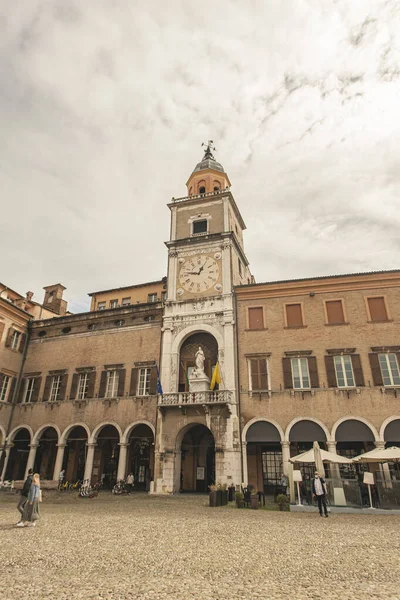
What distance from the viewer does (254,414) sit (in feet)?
78.2

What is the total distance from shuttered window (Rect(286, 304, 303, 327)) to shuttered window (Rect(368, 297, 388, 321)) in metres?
4.45


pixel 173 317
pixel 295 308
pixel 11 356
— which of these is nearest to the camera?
pixel 295 308

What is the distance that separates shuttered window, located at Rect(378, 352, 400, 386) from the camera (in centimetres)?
2250

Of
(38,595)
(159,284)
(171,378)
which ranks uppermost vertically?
(159,284)

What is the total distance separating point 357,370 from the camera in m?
23.1

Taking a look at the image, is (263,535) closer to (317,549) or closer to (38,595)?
(317,549)

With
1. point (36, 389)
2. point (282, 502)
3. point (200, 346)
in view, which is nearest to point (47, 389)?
point (36, 389)

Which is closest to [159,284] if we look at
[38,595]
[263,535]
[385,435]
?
[385,435]

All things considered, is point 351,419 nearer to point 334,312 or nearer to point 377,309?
point 334,312

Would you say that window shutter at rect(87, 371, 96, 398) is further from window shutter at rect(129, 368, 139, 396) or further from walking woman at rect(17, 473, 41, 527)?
walking woman at rect(17, 473, 41, 527)

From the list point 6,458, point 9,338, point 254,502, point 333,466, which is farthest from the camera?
point 9,338

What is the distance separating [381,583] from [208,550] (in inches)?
158

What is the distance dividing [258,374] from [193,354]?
5.35 meters

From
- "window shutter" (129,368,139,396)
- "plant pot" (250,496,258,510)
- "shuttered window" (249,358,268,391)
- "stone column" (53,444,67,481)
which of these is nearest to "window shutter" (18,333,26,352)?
"stone column" (53,444,67,481)
